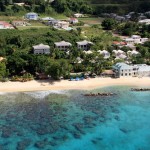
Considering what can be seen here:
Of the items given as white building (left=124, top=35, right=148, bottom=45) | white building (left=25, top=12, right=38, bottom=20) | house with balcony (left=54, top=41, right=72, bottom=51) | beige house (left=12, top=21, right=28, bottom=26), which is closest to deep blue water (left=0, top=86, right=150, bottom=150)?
house with balcony (left=54, top=41, right=72, bottom=51)

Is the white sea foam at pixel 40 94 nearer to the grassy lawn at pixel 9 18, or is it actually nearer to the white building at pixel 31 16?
the grassy lawn at pixel 9 18

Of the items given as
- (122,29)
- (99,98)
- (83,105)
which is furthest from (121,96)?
(122,29)

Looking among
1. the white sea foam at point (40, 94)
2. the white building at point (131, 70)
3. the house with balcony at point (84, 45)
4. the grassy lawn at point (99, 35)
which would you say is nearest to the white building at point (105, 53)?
the grassy lawn at point (99, 35)

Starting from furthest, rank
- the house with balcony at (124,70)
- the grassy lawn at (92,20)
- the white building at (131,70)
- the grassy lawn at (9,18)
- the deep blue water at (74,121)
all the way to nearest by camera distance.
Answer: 1. the grassy lawn at (92,20)
2. the grassy lawn at (9,18)
3. the white building at (131,70)
4. the house with balcony at (124,70)
5. the deep blue water at (74,121)

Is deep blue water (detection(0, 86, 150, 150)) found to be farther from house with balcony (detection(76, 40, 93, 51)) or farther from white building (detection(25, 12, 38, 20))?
white building (detection(25, 12, 38, 20))

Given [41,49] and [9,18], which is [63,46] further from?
[9,18]

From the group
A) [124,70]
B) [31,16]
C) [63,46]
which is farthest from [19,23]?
[124,70]
